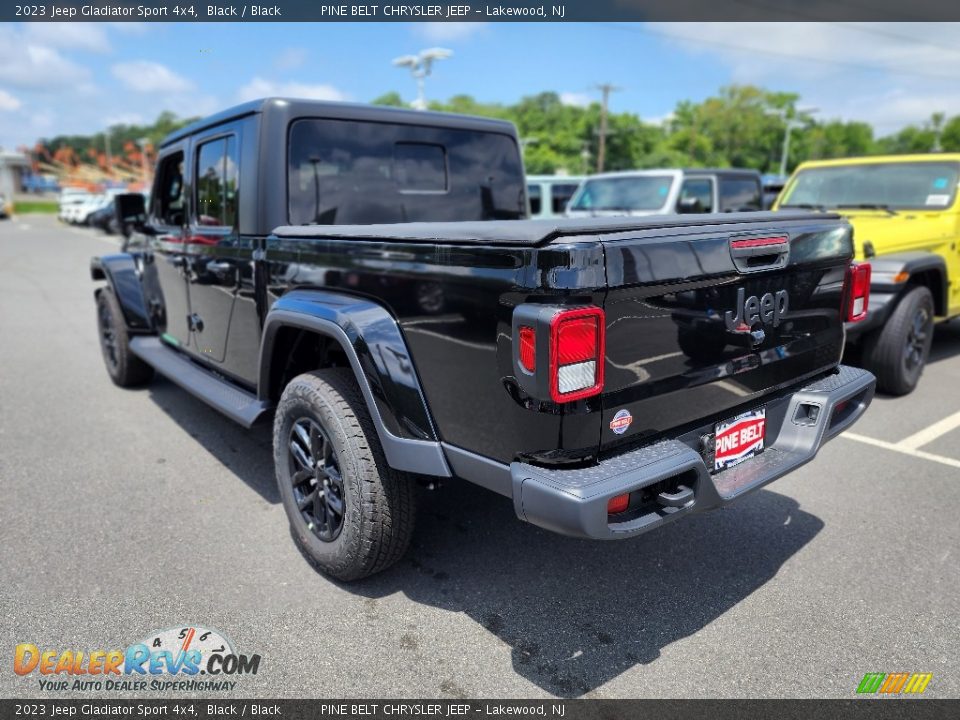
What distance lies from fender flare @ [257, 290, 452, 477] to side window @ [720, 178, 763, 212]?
9274 mm

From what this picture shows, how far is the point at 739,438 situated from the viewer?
8.82 ft

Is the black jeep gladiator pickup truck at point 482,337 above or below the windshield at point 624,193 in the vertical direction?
below

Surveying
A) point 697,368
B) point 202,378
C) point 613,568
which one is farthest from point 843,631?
point 202,378

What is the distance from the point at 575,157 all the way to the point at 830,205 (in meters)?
70.6

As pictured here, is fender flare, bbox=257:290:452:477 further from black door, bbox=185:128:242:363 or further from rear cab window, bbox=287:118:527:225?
black door, bbox=185:128:242:363

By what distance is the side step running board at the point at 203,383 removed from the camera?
3.49 m

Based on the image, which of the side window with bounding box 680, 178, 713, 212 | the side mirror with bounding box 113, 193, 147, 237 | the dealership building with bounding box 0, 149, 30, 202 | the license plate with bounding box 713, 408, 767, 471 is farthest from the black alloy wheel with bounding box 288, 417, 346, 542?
the dealership building with bounding box 0, 149, 30, 202

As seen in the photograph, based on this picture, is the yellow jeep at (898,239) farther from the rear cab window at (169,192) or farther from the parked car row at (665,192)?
the rear cab window at (169,192)

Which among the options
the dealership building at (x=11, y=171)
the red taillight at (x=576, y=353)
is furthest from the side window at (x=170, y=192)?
the dealership building at (x=11, y=171)

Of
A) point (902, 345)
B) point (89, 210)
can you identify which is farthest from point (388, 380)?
point (89, 210)

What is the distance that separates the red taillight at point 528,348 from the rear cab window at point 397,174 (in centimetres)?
193

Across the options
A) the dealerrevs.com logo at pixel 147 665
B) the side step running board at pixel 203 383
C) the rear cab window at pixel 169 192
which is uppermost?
the rear cab window at pixel 169 192

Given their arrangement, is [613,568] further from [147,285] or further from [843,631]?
[147,285]

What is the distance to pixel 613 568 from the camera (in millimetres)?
3066
